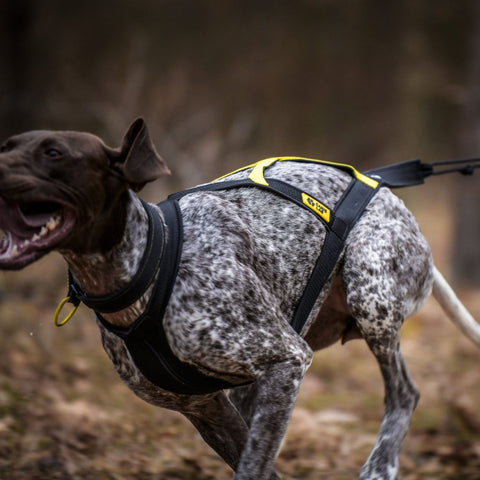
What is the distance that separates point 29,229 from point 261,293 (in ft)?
3.34

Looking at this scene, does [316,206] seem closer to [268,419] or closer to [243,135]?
[268,419]

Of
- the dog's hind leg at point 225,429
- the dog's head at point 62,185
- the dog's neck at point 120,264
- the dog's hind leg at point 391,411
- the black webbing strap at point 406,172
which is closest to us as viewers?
the dog's head at point 62,185

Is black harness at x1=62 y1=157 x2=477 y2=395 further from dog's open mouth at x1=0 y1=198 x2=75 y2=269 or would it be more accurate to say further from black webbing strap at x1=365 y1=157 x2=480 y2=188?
black webbing strap at x1=365 y1=157 x2=480 y2=188

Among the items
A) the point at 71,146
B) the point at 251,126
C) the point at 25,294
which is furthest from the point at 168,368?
the point at 251,126

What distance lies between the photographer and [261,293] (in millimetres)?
3191

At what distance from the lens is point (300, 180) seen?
3.78 meters

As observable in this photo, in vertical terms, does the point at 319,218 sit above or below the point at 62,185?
below

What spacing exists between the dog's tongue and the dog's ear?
1.13ft

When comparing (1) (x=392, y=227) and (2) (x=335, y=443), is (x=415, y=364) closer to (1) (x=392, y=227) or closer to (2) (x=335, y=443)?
(2) (x=335, y=443)

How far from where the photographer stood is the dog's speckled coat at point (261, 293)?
118 inches

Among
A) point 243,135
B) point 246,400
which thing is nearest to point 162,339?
point 246,400

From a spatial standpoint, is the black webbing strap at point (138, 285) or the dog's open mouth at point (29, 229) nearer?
the dog's open mouth at point (29, 229)

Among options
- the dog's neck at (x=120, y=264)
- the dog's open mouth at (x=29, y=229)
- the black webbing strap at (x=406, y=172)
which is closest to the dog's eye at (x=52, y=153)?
the dog's open mouth at (x=29, y=229)

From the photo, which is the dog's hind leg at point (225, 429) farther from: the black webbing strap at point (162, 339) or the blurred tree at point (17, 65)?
the blurred tree at point (17, 65)
